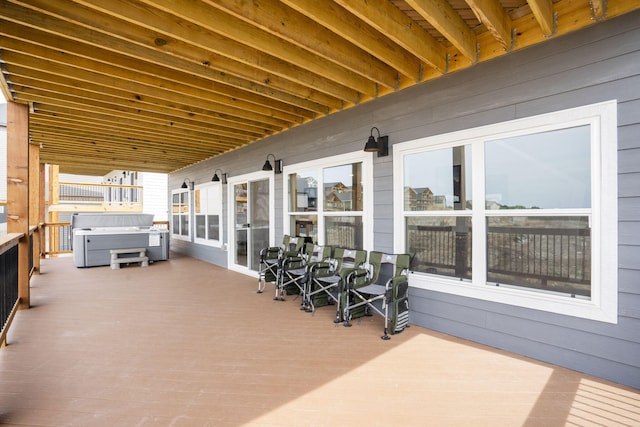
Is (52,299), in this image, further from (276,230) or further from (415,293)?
(415,293)

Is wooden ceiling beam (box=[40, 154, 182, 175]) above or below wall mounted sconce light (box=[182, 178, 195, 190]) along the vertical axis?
above

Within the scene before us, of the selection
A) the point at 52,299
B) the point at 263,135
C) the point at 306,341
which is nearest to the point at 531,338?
the point at 306,341

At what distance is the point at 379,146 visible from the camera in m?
4.00

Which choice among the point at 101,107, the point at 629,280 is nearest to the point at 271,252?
the point at 101,107

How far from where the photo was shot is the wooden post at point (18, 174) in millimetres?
4055

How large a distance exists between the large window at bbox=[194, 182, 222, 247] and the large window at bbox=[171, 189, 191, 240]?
2.07 ft

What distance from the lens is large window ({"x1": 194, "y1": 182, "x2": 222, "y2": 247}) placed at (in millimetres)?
8117

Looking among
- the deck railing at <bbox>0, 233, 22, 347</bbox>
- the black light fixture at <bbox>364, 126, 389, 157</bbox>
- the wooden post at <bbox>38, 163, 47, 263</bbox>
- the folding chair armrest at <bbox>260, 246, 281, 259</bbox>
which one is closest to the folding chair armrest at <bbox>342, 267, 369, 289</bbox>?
the black light fixture at <bbox>364, 126, 389, 157</bbox>

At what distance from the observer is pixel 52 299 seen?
4801 millimetres

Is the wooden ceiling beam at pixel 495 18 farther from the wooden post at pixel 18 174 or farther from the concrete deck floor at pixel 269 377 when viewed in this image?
the wooden post at pixel 18 174

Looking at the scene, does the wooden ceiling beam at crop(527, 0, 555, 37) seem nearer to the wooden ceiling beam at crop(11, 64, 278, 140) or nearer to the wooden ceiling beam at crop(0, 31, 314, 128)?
the wooden ceiling beam at crop(0, 31, 314, 128)

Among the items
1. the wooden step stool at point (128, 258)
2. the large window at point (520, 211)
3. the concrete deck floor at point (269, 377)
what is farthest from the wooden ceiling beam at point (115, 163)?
the large window at point (520, 211)

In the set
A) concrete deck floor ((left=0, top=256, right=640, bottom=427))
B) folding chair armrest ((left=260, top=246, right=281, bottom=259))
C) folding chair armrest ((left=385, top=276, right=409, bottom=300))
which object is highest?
folding chair armrest ((left=260, top=246, right=281, bottom=259))

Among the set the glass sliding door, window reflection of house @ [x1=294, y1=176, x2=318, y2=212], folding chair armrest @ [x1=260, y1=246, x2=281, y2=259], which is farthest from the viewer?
the glass sliding door
